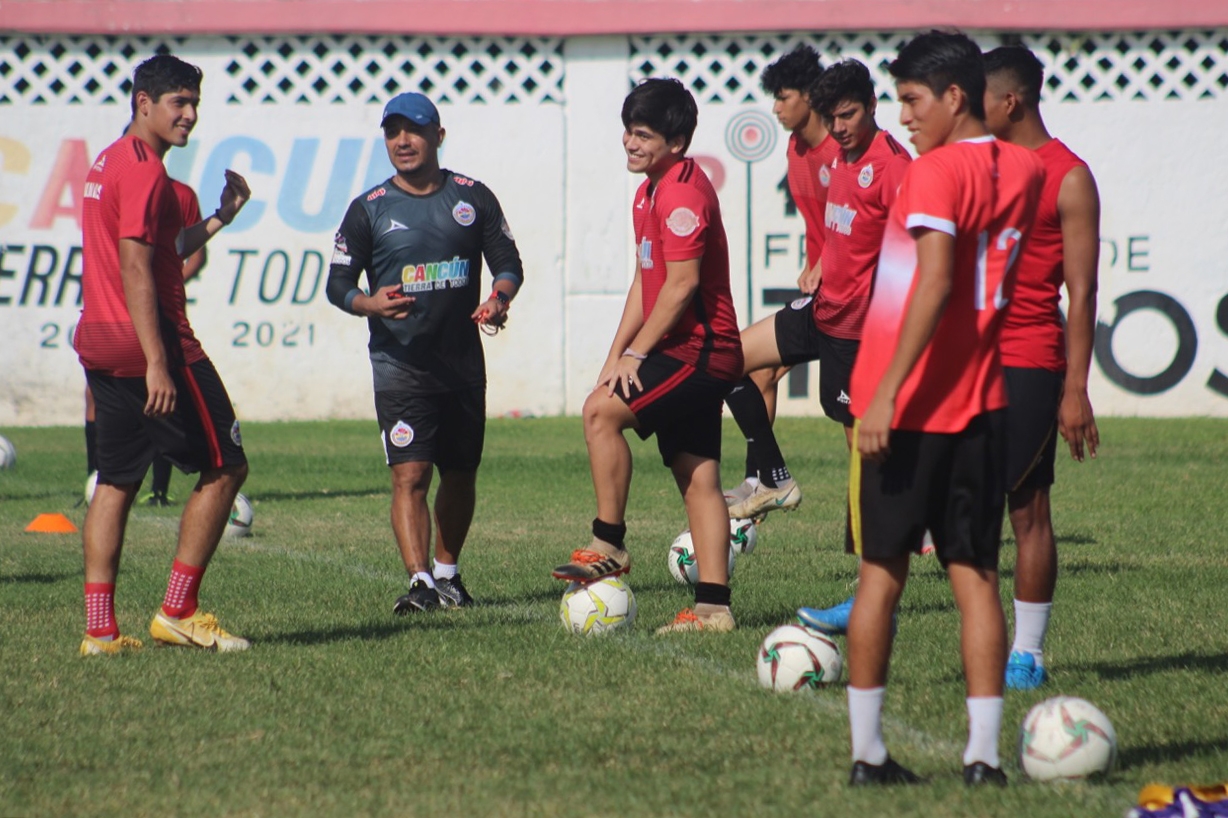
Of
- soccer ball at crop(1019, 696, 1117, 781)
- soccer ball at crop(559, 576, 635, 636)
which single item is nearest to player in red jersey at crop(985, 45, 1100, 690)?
soccer ball at crop(1019, 696, 1117, 781)

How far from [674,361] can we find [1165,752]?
2612mm

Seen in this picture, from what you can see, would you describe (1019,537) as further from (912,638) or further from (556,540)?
(556,540)

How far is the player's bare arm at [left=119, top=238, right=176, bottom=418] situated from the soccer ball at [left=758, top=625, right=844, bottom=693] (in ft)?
7.67

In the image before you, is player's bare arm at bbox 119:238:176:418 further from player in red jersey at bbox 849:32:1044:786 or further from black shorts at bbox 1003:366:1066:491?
black shorts at bbox 1003:366:1066:491

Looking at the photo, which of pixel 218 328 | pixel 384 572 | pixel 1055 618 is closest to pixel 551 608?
pixel 384 572

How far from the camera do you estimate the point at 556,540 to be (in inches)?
364

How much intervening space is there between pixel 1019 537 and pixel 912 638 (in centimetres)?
84

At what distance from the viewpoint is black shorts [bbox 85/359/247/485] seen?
6.04 m

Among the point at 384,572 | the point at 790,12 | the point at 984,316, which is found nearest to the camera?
the point at 984,316

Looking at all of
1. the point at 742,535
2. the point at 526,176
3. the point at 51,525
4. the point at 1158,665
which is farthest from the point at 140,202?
the point at 526,176

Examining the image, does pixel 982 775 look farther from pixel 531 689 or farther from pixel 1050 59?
pixel 1050 59

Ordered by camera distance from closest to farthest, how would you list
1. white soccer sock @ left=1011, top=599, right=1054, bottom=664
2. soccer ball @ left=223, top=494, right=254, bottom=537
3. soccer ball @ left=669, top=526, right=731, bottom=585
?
white soccer sock @ left=1011, top=599, right=1054, bottom=664 < soccer ball @ left=669, top=526, right=731, bottom=585 < soccer ball @ left=223, top=494, right=254, bottom=537

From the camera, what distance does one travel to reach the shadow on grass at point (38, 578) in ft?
26.0

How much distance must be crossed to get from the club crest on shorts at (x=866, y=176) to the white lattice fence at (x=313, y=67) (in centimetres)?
1090
